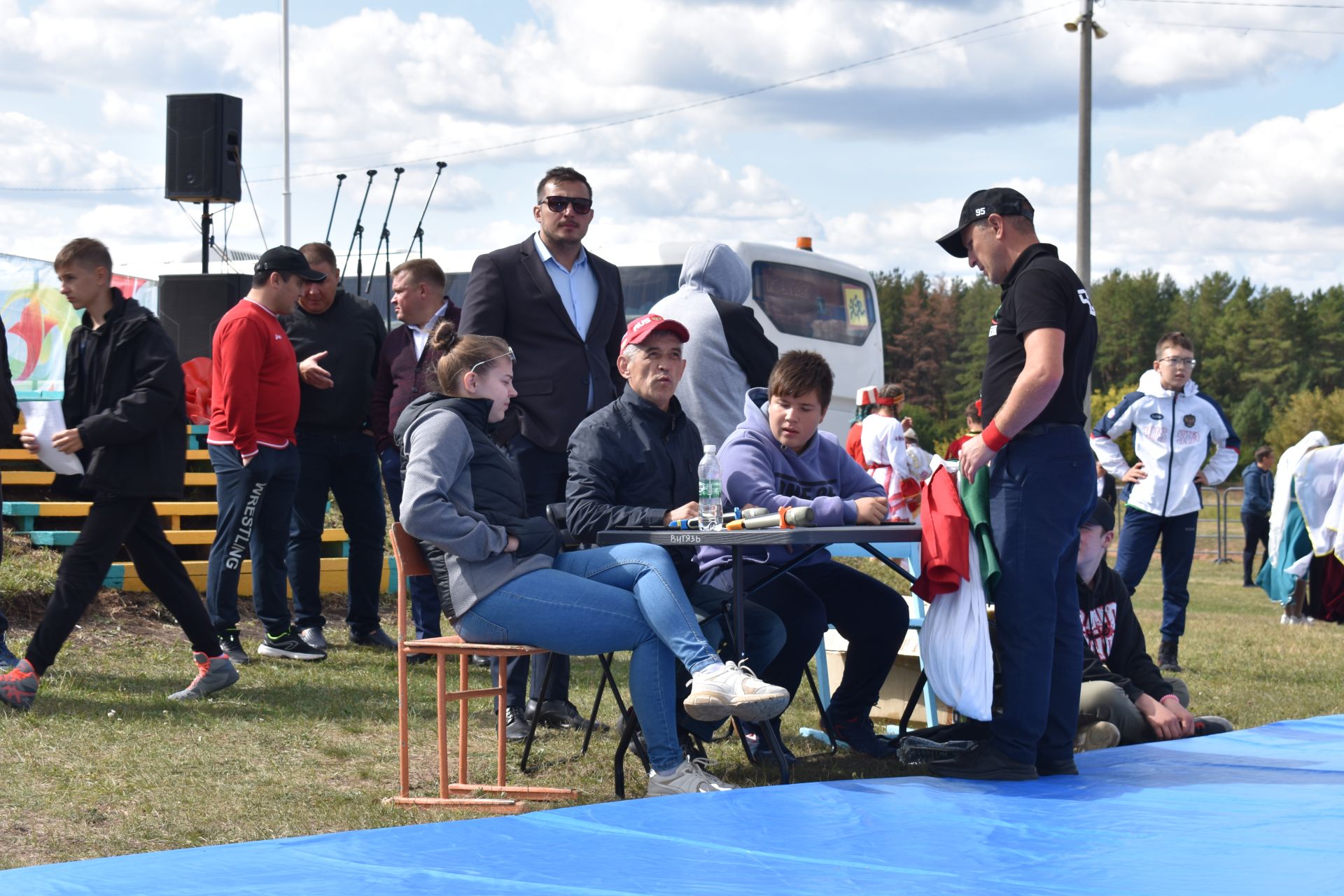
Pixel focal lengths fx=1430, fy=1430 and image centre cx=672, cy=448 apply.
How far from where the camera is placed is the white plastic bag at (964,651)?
4094mm

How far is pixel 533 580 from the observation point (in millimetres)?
4070

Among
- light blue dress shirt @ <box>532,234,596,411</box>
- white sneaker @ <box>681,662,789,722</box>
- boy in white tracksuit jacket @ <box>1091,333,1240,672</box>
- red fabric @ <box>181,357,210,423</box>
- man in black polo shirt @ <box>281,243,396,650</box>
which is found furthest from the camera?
red fabric @ <box>181,357,210,423</box>

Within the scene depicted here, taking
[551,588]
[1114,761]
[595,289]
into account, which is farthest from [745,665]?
[595,289]

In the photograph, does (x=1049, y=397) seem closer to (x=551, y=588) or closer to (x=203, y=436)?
(x=551, y=588)

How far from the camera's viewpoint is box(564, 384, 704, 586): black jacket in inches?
172

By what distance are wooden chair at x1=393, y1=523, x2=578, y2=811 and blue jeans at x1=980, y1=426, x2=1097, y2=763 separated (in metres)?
1.31

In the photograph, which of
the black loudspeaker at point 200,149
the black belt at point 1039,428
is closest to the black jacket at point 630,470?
the black belt at point 1039,428

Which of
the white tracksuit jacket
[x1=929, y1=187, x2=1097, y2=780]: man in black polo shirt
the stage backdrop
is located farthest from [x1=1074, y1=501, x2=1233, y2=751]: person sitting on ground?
the stage backdrop

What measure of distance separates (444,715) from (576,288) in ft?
6.20

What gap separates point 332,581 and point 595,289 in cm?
399

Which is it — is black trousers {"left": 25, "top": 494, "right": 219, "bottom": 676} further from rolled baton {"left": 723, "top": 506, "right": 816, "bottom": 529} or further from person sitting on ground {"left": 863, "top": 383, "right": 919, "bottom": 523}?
person sitting on ground {"left": 863, "top": 383, "right": 919, "bottom": 523}

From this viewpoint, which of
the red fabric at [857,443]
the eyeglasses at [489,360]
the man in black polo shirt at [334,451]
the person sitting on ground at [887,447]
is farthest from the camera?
the red fabric at [857,443]

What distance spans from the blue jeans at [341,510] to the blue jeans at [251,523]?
10.0 inches

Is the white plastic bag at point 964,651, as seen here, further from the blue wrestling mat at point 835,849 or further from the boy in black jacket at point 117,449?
the boy in black jacket at point 117,449
